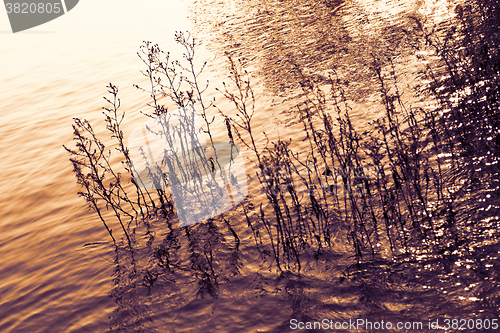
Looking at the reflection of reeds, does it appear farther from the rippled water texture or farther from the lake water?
the rippled water texture

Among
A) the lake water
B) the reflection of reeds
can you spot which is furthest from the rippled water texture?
the reflection of reeds

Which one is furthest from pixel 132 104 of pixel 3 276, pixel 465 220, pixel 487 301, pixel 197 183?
pixel 487 301

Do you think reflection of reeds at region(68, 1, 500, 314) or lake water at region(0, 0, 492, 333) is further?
reflection of reeds at region(68, 1, 500, 314)

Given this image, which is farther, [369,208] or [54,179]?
[54,179]

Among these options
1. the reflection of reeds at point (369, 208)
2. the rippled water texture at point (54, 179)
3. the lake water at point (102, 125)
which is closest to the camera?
the lake water at point (102, 125)

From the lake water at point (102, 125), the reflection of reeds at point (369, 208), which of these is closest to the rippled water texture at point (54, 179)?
the lake water at point (102, 125)

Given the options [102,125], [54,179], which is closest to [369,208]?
[54,179]

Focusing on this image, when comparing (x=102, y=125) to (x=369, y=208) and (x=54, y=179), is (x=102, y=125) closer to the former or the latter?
(x=54, y=179)

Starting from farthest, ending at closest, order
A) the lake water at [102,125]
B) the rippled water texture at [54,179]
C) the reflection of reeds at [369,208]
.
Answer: the rippled water texture at [54,179] → the reflection of reeds at [369,208] → the lake water at [102,125]

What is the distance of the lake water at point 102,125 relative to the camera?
479 cm

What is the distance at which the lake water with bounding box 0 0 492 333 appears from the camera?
4785 millimetres

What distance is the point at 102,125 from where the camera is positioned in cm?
1151

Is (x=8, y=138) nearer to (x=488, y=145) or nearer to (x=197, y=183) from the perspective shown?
(x=197, y=183)

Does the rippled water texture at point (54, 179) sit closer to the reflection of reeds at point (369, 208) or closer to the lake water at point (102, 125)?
the lake water at point (102, 125)
